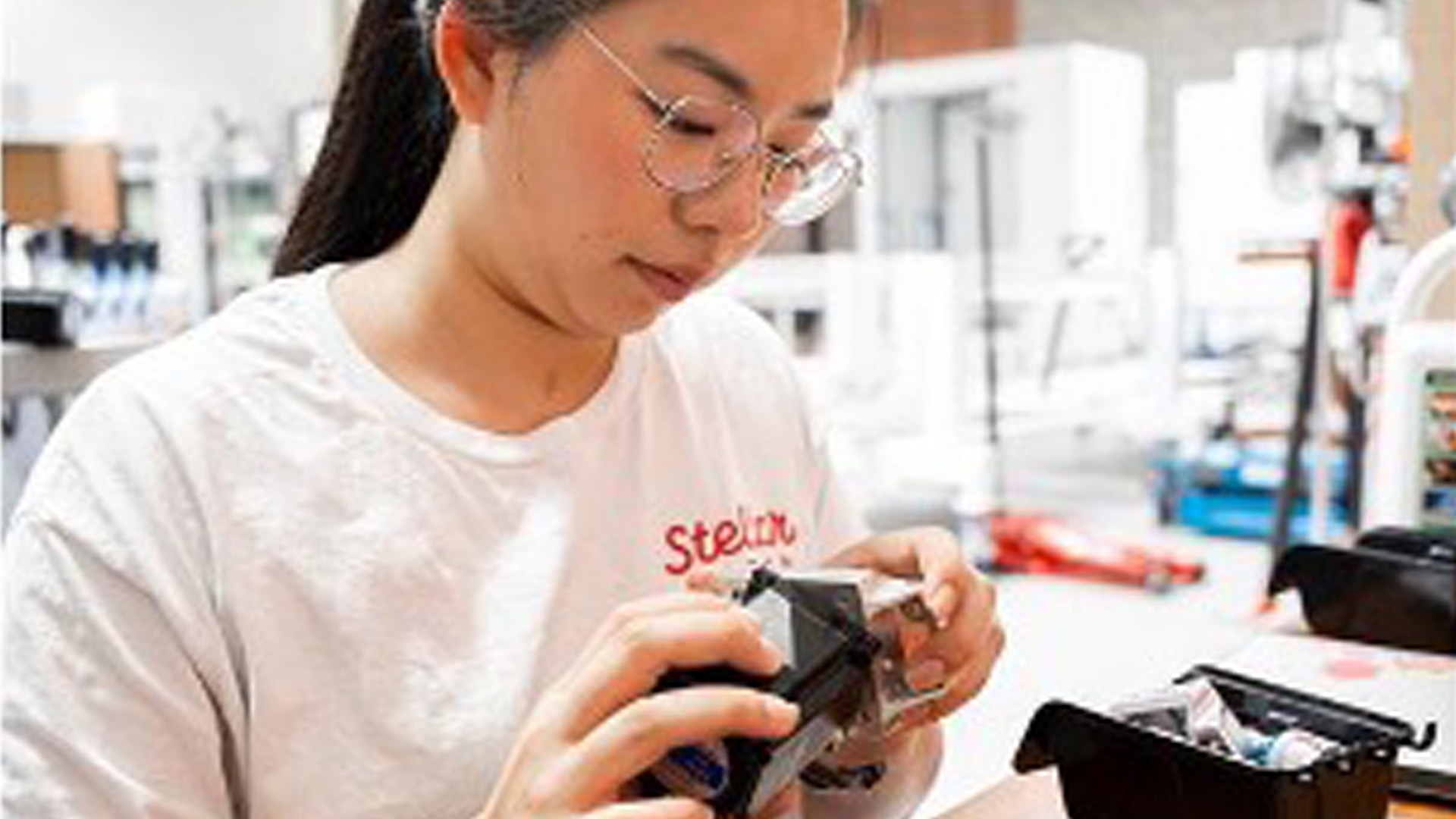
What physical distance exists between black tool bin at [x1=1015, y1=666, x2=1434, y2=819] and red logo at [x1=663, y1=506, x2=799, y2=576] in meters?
0.26

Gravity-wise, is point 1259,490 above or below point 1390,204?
below

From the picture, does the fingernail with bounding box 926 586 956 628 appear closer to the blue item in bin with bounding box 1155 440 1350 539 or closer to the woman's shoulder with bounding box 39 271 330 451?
the woman's shoulder with bounding box 39 271 330 451

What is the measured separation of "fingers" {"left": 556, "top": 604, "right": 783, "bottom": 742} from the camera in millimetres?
644

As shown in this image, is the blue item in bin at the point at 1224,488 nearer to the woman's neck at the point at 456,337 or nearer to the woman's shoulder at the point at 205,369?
the woman's neck at the point at 456,337

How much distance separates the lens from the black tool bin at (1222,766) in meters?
0.73

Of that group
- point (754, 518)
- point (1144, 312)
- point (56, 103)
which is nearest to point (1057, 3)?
point (1144, 312)

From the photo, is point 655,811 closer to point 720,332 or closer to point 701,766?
point 701,766

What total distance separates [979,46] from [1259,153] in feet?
10.5

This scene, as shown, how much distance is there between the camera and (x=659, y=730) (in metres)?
0.63

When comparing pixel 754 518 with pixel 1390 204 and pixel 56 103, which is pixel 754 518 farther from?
pixel 56 103

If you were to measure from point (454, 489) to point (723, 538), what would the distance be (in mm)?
223

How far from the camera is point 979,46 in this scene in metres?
7.68

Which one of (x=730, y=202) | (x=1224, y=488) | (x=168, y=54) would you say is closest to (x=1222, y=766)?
(x=730, y=202)

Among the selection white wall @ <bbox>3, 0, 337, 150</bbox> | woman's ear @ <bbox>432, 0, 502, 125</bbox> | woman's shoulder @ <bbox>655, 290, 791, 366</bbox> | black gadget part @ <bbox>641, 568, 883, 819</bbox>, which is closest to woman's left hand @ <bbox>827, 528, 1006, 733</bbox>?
black gadget part @ <bbox>641, 568, 883, 819</bbox>
